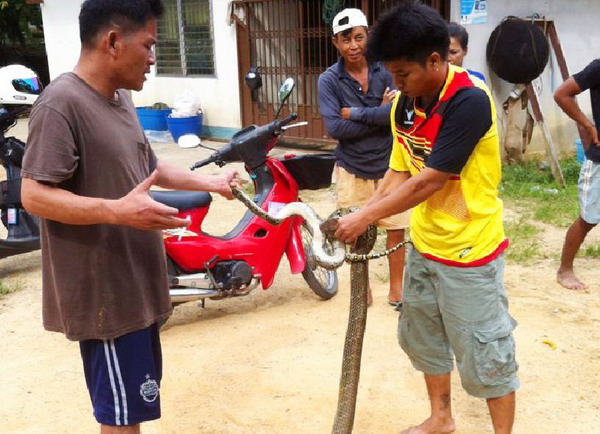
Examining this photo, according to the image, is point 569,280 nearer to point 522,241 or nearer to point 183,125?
point 522,241

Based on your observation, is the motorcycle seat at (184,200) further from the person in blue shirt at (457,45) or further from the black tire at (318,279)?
the person in blue shirt at (457,45)

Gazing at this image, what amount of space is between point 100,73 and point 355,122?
2.29 metres

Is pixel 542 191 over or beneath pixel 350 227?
beneath

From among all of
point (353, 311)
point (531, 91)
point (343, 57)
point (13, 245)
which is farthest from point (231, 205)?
point (353, 311)

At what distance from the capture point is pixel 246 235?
4289 millimetres

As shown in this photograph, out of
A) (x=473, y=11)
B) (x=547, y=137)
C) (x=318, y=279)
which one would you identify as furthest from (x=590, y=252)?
(x=473, y=11)

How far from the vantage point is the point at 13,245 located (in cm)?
521

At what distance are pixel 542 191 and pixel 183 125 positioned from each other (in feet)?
19.7

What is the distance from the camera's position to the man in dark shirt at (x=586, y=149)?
4391 millimetres

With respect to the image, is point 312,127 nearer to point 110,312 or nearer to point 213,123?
point 213,123

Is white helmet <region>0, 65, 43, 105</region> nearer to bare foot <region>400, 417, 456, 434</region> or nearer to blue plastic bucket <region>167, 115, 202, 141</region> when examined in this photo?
bare foot <region>400, 417, 456, 434</region>

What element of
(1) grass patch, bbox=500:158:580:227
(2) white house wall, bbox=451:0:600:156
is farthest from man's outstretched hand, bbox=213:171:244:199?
(2) white house wall, bbox=451:0:600:156

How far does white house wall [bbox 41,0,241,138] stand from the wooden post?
473 cm

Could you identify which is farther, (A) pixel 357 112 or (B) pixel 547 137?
(B) pixel 547 137
